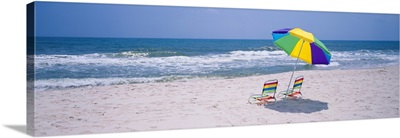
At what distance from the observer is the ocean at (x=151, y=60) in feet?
24.9

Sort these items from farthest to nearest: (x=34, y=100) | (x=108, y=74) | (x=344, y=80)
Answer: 1. (x=344, y=80)
2. (x=108, y=74)
3. (x=34, y=100)

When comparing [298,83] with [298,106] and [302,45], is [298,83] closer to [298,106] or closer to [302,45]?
[298,106]

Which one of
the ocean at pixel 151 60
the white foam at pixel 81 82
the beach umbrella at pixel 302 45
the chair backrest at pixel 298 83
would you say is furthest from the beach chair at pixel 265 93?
the white foam at pixel 81 82

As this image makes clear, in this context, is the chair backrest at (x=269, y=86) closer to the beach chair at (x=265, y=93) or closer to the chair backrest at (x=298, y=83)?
the beach chair at (x=265, y=93)

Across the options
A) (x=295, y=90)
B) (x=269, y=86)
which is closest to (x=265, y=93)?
(x=269, y=86)

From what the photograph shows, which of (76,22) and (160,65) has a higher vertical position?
(76,22)

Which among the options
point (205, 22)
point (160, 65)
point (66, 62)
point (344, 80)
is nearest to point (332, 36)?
point (344, 80)

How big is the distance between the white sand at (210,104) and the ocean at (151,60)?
0.12 meters

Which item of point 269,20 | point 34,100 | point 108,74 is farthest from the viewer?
point 269,20

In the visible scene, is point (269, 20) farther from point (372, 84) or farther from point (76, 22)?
point (76, 22)

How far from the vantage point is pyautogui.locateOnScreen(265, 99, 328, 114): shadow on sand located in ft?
29.3

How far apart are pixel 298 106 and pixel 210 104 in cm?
156

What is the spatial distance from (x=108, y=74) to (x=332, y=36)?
12.6ft

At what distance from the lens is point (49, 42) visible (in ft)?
24.7
